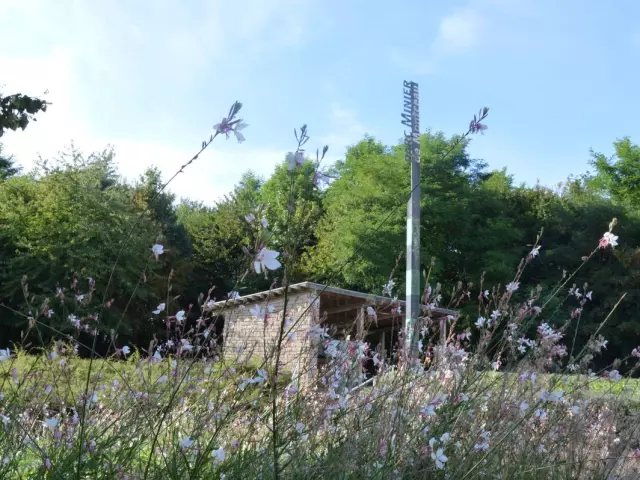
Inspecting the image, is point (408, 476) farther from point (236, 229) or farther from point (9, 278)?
point (236, 229)

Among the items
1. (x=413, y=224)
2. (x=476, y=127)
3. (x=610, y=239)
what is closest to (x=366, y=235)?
(x=413, y=224)

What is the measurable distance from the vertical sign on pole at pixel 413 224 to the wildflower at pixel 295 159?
1.96 meters

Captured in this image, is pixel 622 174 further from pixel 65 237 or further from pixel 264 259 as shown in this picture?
pixel 264 259

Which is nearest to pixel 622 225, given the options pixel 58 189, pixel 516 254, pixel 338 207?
pixel 516 254

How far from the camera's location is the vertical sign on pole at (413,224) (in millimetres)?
3643

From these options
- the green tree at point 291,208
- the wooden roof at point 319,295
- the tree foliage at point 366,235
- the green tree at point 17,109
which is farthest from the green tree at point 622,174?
the green tree at point 17,109

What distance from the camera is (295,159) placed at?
56.8 inches

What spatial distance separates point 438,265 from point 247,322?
825 cm

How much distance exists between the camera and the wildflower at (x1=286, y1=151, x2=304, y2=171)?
1432 millimetres

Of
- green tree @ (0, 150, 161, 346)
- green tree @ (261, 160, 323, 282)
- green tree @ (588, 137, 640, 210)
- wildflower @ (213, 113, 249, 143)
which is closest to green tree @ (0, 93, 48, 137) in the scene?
green tree @ (261, 160, 323, 282)

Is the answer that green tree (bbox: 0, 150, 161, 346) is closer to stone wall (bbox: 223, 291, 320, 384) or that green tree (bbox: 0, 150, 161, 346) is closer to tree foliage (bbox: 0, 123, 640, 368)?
tree foliage (bbox: 0, 123, 640, 368)

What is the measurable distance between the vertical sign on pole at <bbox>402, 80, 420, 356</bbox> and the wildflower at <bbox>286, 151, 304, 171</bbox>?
1956 millimetres

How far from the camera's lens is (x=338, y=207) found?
27797 mm

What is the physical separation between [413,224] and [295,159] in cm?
1309
